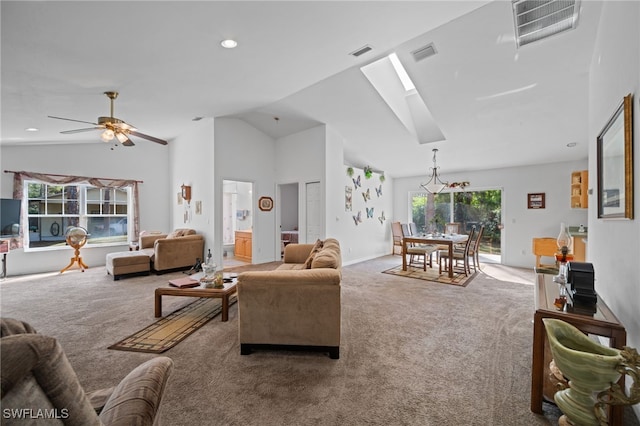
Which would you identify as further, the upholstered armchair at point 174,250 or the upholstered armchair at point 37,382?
the upholstered armchair at point 174,250

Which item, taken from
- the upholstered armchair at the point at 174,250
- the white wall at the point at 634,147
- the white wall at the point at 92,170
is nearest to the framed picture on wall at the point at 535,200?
the white wall at the point at 634,147

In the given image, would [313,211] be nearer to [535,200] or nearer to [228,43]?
[228,43]

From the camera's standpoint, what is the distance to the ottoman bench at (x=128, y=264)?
486cm

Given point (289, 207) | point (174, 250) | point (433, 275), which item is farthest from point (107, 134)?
point (433, 275)

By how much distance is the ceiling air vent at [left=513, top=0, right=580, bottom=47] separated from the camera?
2600 mm

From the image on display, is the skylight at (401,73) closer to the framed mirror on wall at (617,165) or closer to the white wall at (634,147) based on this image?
the white wall at (634,147)

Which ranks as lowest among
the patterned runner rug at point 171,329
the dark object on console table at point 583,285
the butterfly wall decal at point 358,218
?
the patterned runner rug at point 171,329

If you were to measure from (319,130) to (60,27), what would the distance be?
4185 mm

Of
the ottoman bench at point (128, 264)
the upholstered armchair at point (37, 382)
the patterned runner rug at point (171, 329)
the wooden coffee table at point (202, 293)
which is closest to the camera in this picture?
the upholstered armchair at point (37, 382)

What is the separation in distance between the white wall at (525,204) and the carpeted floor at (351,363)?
2.83 metres

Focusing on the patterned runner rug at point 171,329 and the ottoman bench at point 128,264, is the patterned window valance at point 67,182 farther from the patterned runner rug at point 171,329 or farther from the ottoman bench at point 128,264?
the patterned runner rug at point 171,329

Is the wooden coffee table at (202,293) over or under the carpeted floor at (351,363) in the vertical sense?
over

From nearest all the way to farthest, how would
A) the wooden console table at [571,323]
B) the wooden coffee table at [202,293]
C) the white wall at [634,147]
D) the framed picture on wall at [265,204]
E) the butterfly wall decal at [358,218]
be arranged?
1. the wooden console table at [571,323]
2. the white wall at [634,147]
3. the wooden coffee table at [202,293]
4. the framed picture on wall at [265,204]
5. the butterfly wall decal at [358,218]

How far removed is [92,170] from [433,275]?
7.72 metres
